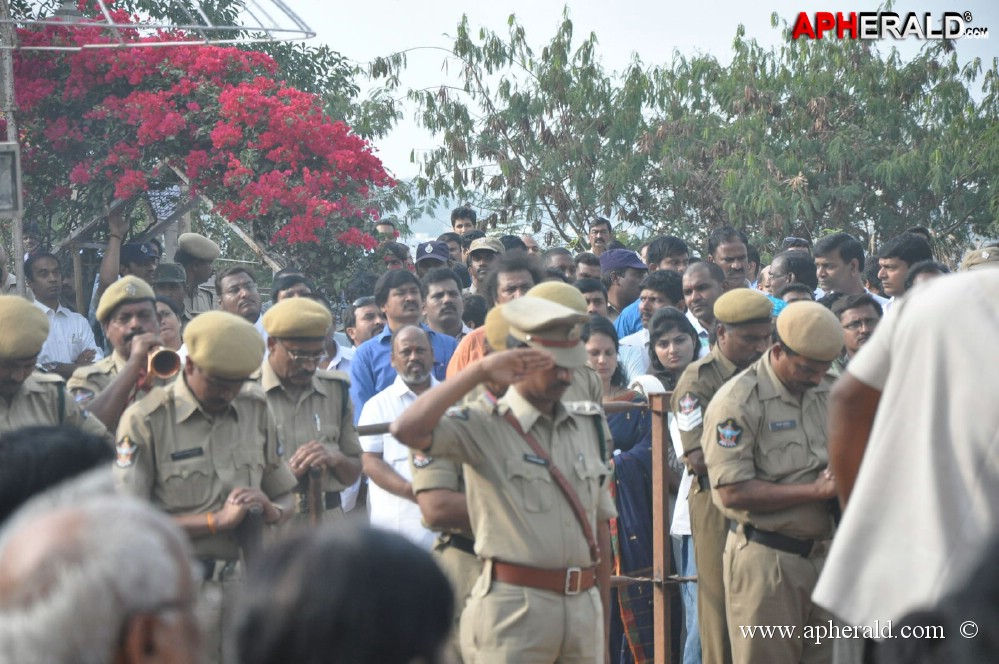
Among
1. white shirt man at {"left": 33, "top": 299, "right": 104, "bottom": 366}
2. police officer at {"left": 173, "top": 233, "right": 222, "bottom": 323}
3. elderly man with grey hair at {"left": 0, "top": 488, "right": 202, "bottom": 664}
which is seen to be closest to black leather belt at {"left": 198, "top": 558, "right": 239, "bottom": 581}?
elderly man with grey hair at {"left": 0, "top": 488, "right": 202, "bottom": 664}

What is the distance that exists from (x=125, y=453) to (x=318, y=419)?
1215 millimetres

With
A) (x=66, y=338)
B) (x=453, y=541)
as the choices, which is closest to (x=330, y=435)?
(x=453, y=541)

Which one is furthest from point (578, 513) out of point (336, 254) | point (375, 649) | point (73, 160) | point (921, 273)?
point (73, 160)

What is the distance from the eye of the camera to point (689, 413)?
250 inches

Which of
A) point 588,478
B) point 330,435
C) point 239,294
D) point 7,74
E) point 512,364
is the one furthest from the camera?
point 7,74

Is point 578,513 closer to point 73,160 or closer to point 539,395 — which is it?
point 539,395

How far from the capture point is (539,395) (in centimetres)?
485

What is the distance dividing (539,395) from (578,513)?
1.46 ft

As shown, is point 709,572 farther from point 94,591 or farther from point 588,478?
point 94,591

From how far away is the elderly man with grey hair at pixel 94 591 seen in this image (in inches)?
72.9

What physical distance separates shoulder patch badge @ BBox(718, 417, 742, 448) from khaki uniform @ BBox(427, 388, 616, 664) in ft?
3.72

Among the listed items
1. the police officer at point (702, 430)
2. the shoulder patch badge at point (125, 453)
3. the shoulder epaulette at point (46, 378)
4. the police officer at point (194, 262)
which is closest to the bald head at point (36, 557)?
the shoulder patch badge at point (125, 453)

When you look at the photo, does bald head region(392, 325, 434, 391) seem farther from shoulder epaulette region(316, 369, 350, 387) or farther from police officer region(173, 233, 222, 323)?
police officer region(173, 233, 222, 323)

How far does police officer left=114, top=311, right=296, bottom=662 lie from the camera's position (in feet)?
16.8
